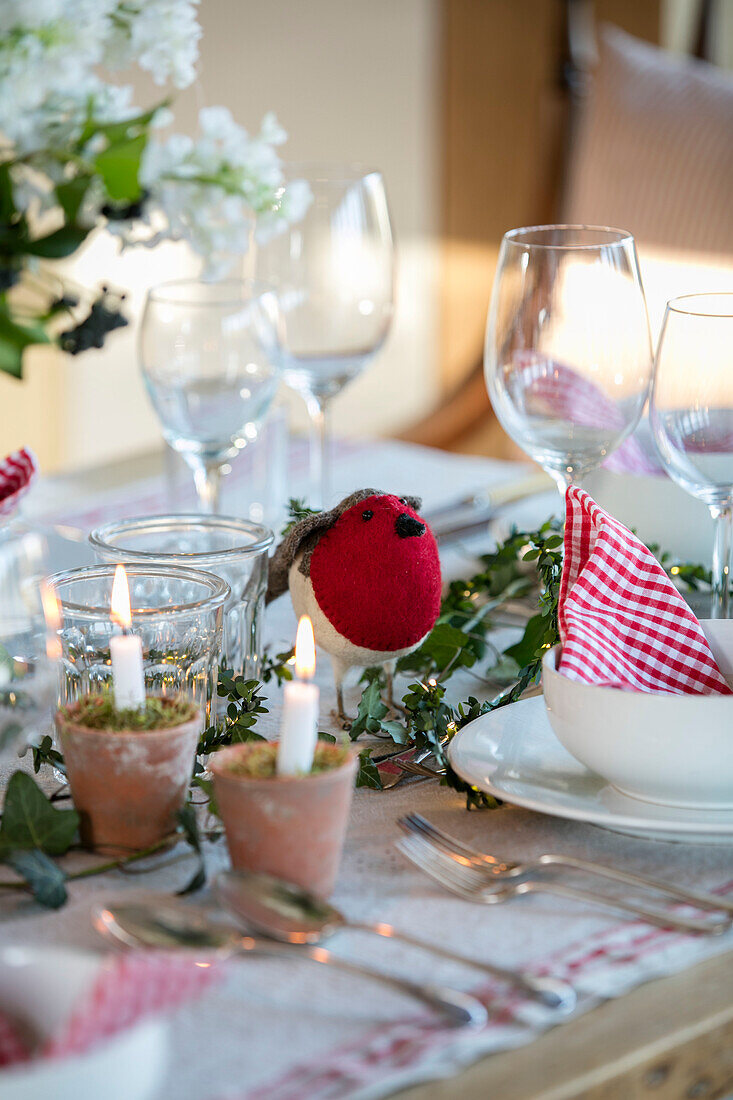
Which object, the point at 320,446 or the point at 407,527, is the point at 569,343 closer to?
the point at 407,527

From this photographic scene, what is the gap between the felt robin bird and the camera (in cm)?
57

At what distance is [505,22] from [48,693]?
265 cm

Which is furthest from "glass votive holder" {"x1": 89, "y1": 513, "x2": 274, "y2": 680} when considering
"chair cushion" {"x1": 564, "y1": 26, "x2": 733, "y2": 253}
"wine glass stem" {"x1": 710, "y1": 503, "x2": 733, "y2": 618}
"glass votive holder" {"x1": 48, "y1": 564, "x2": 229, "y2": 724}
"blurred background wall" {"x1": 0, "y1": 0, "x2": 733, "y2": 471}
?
"blurred background wall" {"x1": 0, "y1": 0, "x2": 733, "y2": 471}

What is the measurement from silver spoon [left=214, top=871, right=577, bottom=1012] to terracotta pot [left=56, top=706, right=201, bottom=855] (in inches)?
2.3

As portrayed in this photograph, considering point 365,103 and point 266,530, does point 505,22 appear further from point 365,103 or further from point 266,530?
point 266,530

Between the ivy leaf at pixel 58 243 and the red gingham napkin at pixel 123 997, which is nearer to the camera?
the red gingham napkin at pixel 123 997

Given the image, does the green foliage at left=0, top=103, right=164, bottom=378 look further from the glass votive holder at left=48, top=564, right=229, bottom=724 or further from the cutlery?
the cutlery

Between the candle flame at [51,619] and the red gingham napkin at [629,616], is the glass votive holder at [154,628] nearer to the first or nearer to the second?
the candle flame at [51,619]

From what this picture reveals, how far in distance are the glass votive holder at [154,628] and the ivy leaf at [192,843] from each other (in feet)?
0.23

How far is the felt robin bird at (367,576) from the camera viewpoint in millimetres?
573

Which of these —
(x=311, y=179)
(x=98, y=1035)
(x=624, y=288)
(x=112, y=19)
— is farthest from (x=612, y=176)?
(x=98, y=1035)

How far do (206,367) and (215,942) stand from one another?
48cm

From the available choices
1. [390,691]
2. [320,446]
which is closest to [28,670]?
[390,691]

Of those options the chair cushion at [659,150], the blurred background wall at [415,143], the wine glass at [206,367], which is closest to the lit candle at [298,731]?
the wine glass at [206,367]
